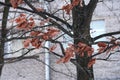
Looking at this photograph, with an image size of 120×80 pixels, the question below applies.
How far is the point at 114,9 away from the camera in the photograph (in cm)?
1303

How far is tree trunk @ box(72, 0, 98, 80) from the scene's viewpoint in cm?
491

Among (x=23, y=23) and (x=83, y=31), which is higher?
(x=23, y=23)

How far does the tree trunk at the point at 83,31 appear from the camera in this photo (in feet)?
16.1

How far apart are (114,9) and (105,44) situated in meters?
8.63

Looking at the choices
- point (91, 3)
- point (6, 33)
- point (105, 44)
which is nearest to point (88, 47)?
point (105, 44)

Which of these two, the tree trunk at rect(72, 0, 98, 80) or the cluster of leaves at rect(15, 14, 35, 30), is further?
the tree trunk at rect(72, 0, 98, 80)

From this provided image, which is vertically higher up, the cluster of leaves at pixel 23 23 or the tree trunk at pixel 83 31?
the cluster of leaves at pixel 23 23

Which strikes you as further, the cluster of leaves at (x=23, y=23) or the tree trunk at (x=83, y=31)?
the tree trunk at (x=83, y=31)

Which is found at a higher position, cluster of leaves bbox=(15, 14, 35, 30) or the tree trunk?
cluster of leaves bbox=(15, 14, 35, 30)

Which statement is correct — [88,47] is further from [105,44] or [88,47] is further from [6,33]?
[6,33]

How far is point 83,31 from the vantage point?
5020 millimetres

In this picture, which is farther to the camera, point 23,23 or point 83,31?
point 83,31

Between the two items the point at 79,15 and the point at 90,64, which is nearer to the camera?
the point at 90,64

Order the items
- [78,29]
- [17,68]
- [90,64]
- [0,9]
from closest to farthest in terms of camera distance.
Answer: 1. [90,64]
2. [78,29]
3. [0,9]
4. [17,68]
